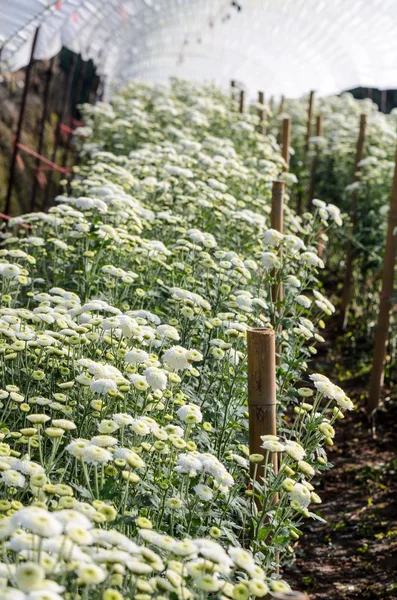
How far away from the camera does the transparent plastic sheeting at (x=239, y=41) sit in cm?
1226

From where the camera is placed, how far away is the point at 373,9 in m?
12.8

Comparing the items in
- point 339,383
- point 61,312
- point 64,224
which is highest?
point 64,224

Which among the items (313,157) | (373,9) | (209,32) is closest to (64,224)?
(313,157)

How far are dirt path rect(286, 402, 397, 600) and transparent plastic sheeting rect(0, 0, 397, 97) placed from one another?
17.3ft

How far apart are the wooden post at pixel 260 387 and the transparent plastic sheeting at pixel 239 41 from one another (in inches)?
267

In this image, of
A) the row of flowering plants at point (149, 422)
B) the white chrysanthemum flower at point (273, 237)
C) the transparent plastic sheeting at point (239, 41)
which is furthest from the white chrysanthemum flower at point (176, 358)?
the transparent plastic sheeting at point (239, 41)

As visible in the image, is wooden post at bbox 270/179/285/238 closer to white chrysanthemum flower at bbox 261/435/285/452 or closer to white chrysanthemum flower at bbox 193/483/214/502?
white chrysanthemum flower at bbox 261/435/285/452

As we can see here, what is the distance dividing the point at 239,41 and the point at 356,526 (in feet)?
43.7

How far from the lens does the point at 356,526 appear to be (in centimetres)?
494

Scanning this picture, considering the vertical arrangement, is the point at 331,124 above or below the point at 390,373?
above

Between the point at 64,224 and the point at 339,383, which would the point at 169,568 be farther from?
the point at 339,383

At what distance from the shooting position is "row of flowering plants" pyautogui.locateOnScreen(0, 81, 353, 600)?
1886mm

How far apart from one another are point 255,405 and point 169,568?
1.08 metres

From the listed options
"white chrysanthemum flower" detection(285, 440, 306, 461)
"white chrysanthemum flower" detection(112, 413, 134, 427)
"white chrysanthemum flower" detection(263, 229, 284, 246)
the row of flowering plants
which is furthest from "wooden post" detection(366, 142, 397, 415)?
"white chrysanthemum flower" detection(112, 413, 134, 427)
